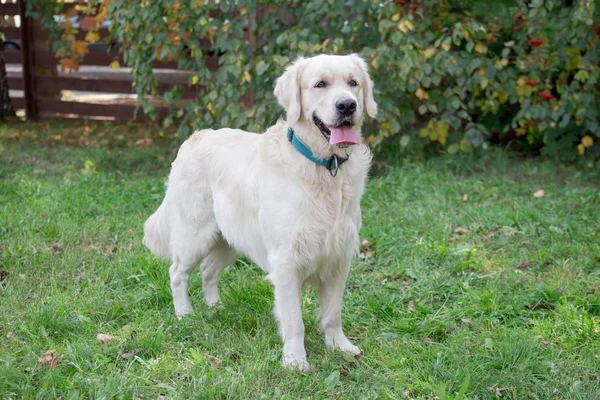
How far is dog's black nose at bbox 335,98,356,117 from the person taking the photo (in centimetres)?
295

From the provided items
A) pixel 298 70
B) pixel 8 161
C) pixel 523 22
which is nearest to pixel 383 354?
pixel 298 70

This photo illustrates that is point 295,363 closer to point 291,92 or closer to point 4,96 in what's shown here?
point 291,92

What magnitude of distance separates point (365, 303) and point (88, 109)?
700 cm

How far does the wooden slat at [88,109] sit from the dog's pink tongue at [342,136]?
266 inches

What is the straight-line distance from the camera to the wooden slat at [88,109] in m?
9.36

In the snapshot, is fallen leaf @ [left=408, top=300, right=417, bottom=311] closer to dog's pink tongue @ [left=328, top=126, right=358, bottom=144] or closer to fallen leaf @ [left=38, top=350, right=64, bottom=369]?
dog's pink tongue @ [left=328, top=126, right=358, bottom=144]

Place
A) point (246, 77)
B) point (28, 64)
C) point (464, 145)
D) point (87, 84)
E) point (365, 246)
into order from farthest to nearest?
point (28, 64)
point (87, 84)
point (464, 145)
point (246, 77)
point (365, 246)

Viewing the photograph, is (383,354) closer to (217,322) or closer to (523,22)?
(217,322)

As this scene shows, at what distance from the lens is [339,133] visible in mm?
2996

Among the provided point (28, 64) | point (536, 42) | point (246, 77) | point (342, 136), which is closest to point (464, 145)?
point (536, 42)

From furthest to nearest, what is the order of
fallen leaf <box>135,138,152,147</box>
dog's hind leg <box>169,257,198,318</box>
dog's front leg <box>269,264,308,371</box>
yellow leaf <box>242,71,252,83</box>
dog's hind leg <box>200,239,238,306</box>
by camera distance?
fallen leaf <box>135,138,152,147</box> < yellow leaf <box>242,71,252,83</box> < dog's hind leg <box>200,239,238,306</box> < dog's hind leg <box>169,257,198,318</box> < dog's front leg <box>269,264,308,371</box>

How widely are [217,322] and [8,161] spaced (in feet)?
15.2

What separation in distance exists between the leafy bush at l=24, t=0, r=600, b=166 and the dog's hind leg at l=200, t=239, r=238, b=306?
2.48 meters

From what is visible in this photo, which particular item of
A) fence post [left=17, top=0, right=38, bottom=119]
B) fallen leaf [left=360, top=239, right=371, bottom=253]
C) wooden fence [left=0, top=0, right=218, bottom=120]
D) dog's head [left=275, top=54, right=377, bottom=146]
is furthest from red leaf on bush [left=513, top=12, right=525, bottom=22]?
fence post [left=17, top=0, right=38, bottom=119]
